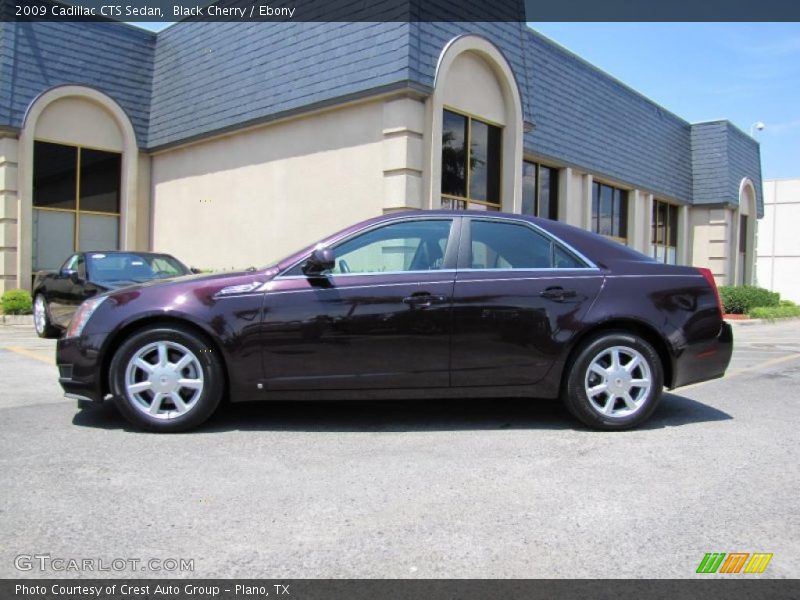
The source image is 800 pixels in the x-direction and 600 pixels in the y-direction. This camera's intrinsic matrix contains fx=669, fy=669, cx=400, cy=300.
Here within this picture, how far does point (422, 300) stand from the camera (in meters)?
4.74

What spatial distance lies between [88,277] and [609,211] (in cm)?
1545

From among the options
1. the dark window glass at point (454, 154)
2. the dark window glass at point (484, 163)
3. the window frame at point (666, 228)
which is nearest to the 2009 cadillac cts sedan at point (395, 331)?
the dark window glass at point (454, 154)

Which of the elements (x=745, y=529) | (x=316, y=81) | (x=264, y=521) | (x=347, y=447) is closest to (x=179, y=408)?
(x=347, y=447)

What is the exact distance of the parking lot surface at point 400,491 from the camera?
9.19 feet

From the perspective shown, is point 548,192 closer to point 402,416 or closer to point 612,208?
point 612,208

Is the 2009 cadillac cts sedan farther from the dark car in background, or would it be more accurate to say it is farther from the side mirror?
the dark car in background

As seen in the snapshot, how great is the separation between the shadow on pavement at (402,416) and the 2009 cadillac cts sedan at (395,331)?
305 mm

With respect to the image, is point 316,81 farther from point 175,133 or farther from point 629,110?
point 629,110

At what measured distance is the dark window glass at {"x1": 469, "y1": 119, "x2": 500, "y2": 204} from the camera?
41.3 ft

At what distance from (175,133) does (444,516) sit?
1471cm

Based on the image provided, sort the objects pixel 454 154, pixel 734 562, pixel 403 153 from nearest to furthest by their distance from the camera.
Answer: pixel 734 562
pixel 403 153
pixel 454 154

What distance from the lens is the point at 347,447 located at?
4414 millimetres

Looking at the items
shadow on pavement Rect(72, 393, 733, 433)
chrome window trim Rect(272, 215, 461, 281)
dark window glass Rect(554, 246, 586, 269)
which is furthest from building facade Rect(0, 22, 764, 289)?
dark window glass Rect(554, 246, 586, 269)

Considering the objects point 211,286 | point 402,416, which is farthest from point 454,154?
point 211,286
